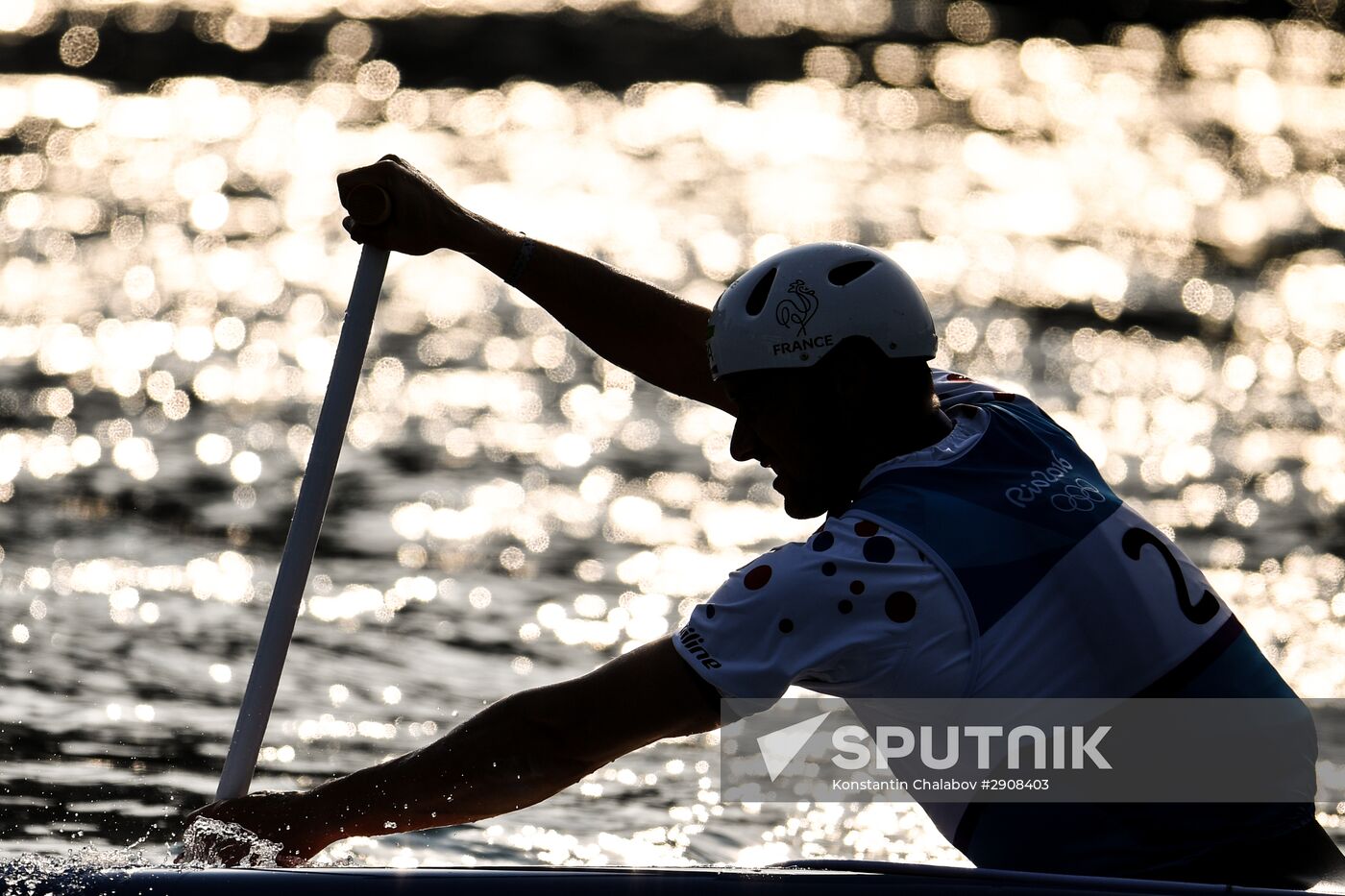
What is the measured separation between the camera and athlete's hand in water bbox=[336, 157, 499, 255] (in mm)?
4523

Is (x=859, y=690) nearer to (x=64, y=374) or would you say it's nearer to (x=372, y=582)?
(x=372, y=582)

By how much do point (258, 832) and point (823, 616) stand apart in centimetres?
115

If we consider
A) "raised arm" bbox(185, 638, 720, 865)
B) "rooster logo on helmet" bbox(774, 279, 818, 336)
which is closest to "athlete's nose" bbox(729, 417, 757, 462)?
"rooster logo on helmet" bbox(774, 279, 818, 336)

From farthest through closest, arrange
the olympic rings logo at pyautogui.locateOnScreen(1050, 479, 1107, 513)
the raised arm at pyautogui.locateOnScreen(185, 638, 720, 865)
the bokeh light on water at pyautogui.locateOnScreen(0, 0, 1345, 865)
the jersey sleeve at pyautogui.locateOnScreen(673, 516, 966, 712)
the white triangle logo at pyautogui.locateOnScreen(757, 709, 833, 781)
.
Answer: the bokeh light on water at pyautogui.locateOnScreen(0, 0, 1345, 865) < the white triangle logo at pyautogui.locateOnScreen(757, 709, 833, 781) < the olympic rings logo at pyautogui.locateOnScreen(1050, 479, 1107, 513) < the raised arm at pyautogui.locateOnScreen(185, 638, 720, 865) < the jersey sleeve at pyautogui.locateOnScreen(673, 516, 966, 712)

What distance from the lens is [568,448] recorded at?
1305 cm

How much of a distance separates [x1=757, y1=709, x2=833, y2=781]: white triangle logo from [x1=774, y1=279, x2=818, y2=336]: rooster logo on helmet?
3982 mm

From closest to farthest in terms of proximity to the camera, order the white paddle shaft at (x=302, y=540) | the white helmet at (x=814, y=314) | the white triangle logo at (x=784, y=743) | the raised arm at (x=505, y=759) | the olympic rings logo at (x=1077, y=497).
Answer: the raised arm at (x=505, y=759), the olympic rings logo at (x=1077, y=497), the white helmet at (x=814, y=314), the white paddle shaft at (x=302, y=540), the white triangle logo at (x=784, y=743)

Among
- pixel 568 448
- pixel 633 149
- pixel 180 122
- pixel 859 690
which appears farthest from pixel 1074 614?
pixel 180 122

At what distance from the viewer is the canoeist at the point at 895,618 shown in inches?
140

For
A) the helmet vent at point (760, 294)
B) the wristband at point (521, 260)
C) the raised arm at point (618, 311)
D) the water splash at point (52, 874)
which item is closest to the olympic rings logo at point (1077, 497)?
the helmet vent at point (760, 294)

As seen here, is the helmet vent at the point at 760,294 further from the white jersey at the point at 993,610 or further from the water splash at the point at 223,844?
the water splash at the point at 223,844

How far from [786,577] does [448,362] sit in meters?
11.5

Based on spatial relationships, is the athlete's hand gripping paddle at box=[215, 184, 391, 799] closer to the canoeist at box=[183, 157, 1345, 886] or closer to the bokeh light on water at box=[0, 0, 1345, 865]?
the canoeist at box=[183, 157, 1345, 886]

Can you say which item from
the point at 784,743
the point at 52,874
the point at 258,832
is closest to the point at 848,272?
the point at 258,832
